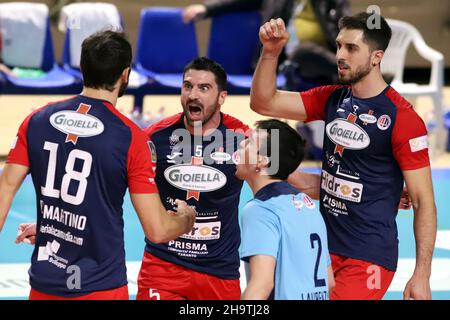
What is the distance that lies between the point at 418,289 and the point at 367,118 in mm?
1052

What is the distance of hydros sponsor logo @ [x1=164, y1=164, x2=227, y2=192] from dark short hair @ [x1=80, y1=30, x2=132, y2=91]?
1.28m

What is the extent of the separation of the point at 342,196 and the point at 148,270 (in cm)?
127

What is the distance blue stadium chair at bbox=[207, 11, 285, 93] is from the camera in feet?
44.7

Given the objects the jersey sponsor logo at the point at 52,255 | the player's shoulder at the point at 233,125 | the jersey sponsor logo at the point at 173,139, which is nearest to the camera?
the jersey sponsor logo at the point at 52,255

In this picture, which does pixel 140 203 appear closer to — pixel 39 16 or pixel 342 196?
pixel 342 196

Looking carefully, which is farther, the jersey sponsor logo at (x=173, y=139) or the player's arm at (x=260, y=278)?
the jersey sponsor logo at (x=173, y=139)

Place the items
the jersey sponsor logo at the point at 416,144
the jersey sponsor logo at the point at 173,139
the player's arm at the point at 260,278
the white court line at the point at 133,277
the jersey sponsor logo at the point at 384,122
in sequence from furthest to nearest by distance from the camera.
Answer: the white court line at the point at 133,277, the jersey sponsor logo at the point at 173,139, the jersey sponsor logo at the point at 384,122, the jersey sponsor logo at the point at 416,144, the player's arm at the point at 260,278

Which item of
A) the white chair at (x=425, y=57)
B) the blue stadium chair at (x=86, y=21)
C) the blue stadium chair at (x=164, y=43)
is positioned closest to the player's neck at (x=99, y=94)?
the blue stadium chair at (x=86, y=21)

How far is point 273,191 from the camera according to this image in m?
5.23

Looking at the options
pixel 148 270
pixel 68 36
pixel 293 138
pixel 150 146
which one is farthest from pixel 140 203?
pixel 68 36

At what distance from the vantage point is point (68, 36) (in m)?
13.5

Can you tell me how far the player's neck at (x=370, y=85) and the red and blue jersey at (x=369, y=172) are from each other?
0.03 meters

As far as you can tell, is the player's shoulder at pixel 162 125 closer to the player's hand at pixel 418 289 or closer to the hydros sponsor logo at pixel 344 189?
the hydros sponsor logo at pixel 344 189

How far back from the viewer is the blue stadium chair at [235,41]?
1362 cm
